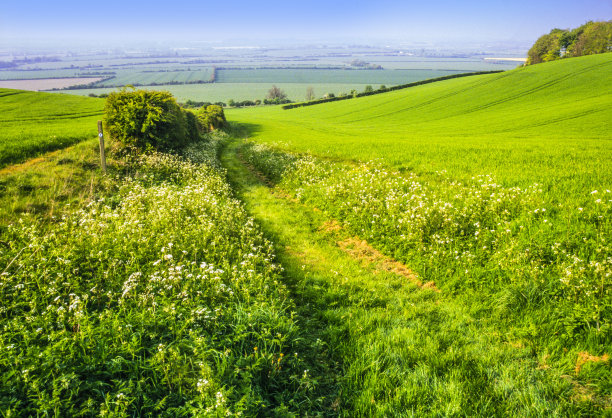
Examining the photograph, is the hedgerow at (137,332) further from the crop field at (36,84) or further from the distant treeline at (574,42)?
the crop field at (36,84)

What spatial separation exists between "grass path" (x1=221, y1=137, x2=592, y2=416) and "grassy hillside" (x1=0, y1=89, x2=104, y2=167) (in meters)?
14.1

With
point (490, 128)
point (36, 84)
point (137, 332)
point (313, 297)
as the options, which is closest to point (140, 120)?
point (313, 297)

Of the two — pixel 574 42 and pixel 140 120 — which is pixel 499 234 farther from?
pixel 574 42

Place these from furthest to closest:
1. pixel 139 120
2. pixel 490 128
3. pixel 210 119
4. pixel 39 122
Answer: pixel 210 119
pixel 490 128
pixel 39 122
pixel 139 120

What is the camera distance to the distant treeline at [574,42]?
75.3 m

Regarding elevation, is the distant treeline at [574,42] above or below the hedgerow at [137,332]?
above

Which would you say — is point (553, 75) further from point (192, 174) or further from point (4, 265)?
point (4, 265)

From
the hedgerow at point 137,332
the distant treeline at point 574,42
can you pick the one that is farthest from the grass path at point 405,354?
the distant treeline at point 574,42

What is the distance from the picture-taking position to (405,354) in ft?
14.7

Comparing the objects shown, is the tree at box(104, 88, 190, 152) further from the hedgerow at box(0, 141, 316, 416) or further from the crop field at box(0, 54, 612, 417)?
the hedgerow at box(0, 141, 316, 416)

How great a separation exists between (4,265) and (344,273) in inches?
277

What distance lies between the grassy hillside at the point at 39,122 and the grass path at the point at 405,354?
14104mm

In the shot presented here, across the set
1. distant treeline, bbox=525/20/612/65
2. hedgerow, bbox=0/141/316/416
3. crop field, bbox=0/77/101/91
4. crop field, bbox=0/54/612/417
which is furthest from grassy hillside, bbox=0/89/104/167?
distant treeline, bbox=525/20/612/65

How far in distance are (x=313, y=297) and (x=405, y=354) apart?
234 cm
